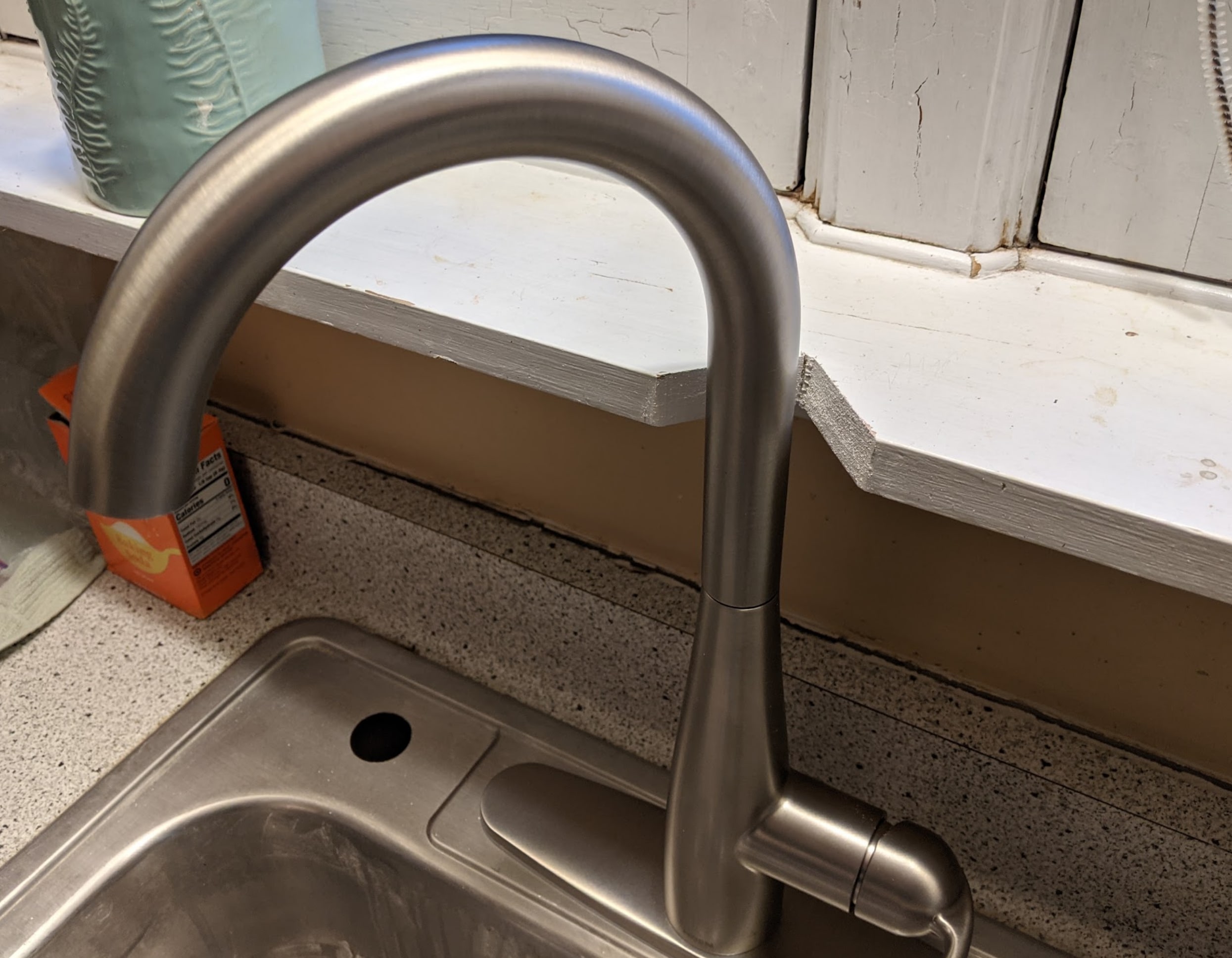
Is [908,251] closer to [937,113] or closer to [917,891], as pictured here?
[937,113]

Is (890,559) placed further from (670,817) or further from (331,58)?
(331,58)

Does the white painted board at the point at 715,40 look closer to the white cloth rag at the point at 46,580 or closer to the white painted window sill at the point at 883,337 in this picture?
the white painted window sill at the point at 883,337

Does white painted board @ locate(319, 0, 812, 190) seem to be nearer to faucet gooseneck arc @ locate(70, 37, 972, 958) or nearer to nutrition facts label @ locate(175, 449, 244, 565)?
faucet gooseneck arc @ locate(70, 37, 972, 958)

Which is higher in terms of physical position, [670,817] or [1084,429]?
[1084,429]

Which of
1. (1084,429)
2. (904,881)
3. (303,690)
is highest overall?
(1084,429)

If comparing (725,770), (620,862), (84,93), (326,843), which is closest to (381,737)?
(326,843)

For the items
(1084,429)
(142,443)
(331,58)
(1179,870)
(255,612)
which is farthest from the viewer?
(255,612)

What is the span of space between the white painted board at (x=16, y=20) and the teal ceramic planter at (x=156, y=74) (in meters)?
0.25

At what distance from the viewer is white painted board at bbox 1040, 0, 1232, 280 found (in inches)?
15.6

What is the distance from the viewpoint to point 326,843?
1.99ft

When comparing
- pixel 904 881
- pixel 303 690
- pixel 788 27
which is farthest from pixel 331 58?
pixel 904 881

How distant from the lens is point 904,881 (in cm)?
41

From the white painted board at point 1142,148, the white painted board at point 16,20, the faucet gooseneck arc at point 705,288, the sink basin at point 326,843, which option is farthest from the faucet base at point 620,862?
the white painted board at point 16,20

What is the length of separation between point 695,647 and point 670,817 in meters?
0.10
